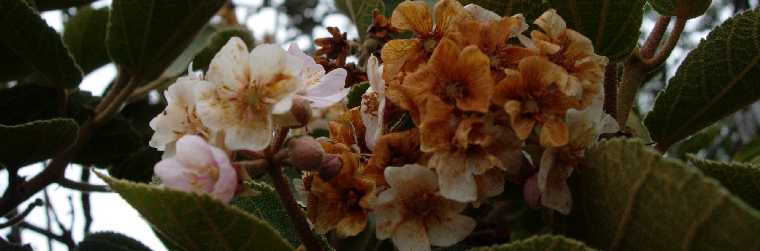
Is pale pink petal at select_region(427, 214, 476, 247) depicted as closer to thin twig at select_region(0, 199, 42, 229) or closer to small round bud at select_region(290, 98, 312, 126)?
small round bud at select_region(290, 98, 312, 126)

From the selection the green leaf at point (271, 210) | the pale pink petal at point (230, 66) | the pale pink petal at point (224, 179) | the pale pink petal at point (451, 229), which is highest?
the pale pink petal at point (230, 66)

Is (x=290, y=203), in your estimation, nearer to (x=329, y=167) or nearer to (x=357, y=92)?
(x=329, y=167)

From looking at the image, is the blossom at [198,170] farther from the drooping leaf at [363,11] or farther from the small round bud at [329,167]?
the drooping leaf at [363,11]

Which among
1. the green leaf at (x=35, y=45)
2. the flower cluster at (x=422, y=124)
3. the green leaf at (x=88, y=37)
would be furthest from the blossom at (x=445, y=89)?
the green leaf at (x=88, y=37)

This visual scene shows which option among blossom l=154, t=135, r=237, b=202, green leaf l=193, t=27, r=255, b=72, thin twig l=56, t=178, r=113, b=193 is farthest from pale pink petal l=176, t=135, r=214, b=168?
green leaf l=193, t=27, r=255, b=72

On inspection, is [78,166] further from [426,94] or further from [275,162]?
[426,94]

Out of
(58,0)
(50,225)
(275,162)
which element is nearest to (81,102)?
(58,0)
